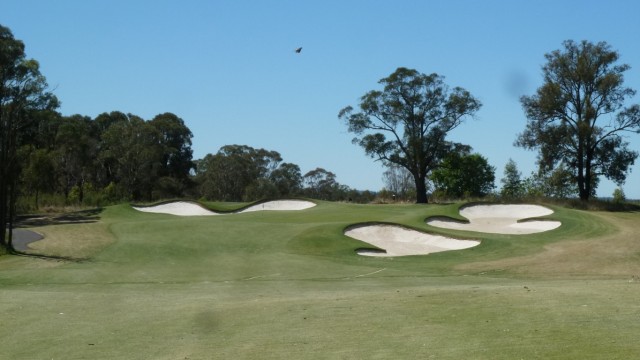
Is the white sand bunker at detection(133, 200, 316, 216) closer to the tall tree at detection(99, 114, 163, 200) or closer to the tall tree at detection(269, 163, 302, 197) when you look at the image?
the tall tree at detection(99, 114, 163, 200)

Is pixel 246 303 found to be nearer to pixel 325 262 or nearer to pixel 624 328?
pixel 624 328

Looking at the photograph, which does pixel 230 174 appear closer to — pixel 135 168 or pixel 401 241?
pixel 135 168

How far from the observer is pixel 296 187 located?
343 ft

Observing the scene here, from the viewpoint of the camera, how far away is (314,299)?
583 inches

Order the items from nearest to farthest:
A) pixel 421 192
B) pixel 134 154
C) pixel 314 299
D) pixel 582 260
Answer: pixel 314 299 < pixel 582 260 < pixel 421 192 < pixel 134 154

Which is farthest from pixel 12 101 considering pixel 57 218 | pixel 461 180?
pixel 461 180

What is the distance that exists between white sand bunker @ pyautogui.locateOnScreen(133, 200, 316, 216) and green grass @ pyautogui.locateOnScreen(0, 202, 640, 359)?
2002 centimetres

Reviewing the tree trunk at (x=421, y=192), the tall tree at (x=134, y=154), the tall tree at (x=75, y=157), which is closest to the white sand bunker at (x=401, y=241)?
the tree trunk at (x=421, y=192)

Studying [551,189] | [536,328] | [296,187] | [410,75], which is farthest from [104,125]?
[536,328]

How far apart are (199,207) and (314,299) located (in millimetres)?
41029

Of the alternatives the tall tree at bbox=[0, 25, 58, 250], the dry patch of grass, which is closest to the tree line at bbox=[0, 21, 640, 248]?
the tall tree at bbox=[0, 25, 58, 250]

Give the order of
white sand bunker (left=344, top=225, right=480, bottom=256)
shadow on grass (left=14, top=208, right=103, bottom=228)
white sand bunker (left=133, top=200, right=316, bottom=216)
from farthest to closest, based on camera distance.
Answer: white sand bunker (left=133, top=200, right=316, bottom=216)
shadow on grass (left=14, top=208, right=103, bottom=228)
white sand bunker (left=344, top=225, right=480, bottom=256)

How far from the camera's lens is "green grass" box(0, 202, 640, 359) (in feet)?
30.9

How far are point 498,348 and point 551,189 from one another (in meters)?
82.5
